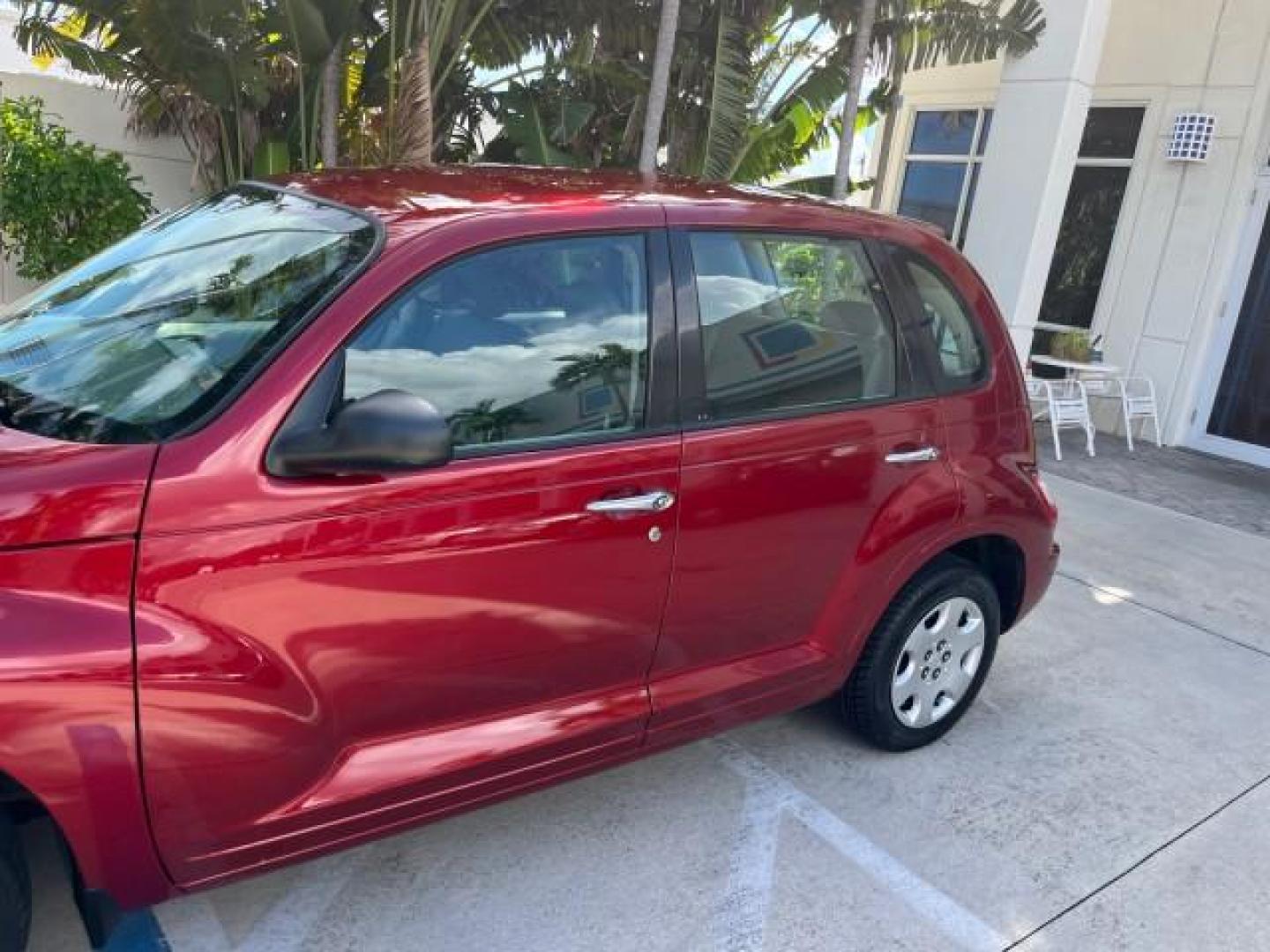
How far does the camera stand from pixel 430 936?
2.54m

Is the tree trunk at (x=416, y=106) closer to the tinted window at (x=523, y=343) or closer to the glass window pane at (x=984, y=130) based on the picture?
the tinted window at (x=523, y=343)

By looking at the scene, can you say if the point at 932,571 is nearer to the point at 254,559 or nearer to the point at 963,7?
the point at 254,559

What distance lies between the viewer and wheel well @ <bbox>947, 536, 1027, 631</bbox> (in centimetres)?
361

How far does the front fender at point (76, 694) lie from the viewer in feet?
5.92

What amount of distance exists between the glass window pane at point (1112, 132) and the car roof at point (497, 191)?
7367 mm

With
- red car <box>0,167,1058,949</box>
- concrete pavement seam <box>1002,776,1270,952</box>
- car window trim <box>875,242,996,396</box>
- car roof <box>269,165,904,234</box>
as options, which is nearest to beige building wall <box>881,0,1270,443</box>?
car window trim <box>875,242,996,396</box>

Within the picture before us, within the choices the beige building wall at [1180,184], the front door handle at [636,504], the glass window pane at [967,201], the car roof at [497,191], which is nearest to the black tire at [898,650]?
the front door handle at [636,504]

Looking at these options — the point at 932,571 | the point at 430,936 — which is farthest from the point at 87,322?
the point at 932,571

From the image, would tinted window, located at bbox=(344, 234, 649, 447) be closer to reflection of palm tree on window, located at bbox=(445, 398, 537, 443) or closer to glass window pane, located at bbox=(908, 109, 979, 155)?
reflection of palm tree on window, located at bbox=(445, 398, 537, 443)

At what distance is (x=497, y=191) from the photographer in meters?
2.68

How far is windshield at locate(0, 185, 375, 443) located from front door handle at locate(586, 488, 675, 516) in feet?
2.59

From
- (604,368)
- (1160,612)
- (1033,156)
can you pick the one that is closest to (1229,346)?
(1033,156)

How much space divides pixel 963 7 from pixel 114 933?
845 centimetres

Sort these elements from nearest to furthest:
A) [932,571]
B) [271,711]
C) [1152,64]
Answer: [271,711], [932,571], [1152,64]
